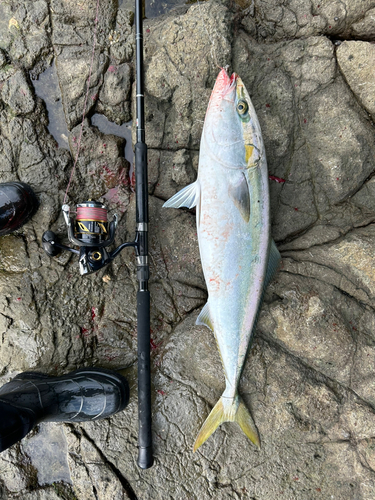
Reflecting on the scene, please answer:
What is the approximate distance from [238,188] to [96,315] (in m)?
1.73

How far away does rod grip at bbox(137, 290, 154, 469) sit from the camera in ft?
8.73

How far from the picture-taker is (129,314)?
3.04 meters

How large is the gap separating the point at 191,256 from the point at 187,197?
579 mm

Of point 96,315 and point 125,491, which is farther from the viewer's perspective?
point 96,315

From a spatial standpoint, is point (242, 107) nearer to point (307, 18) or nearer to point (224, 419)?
point (307, 18)

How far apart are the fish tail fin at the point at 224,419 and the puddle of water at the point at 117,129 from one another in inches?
92.4

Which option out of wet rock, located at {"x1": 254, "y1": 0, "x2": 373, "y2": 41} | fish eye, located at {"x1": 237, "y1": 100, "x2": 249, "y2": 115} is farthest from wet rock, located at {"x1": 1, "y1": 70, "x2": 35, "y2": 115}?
wet rock, located at {"x1": 254, "y1": 0, "x2": 373, "y2": 41}

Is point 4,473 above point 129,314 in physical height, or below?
below

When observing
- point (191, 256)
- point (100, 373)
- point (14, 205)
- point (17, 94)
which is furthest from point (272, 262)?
point (17, 94)

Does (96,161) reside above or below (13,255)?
above

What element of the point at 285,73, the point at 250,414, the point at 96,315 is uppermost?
the point at 285,73

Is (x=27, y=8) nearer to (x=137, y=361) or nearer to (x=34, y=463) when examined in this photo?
(x=137, y=361)

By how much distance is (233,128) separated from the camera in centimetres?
264

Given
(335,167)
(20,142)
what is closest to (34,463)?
(20,142)
